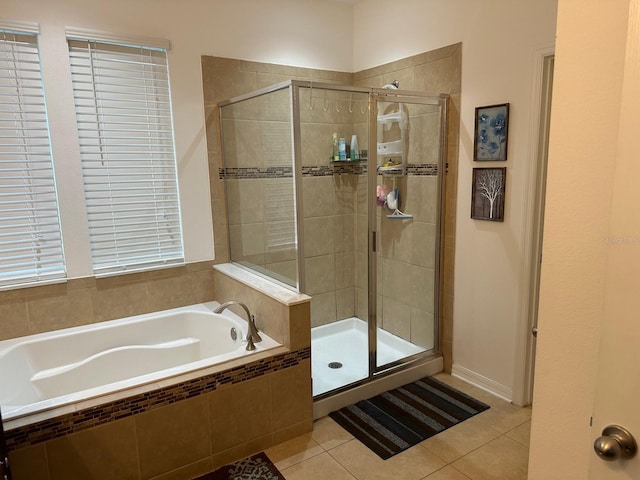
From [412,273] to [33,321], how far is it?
254cm

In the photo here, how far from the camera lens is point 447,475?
7.19 ft

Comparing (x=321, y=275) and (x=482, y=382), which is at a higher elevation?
(x=321, y=275)

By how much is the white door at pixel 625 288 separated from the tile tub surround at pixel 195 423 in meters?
1.75

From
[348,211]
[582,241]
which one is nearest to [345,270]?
[348,211]

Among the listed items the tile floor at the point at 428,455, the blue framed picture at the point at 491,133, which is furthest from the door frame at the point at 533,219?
the tile floor at the point at 428,455

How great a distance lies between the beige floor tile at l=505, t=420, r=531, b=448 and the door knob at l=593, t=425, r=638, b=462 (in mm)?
1825

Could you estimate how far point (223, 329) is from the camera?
9.68 ft

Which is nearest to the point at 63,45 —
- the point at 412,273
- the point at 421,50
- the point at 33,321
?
the point at 33,321

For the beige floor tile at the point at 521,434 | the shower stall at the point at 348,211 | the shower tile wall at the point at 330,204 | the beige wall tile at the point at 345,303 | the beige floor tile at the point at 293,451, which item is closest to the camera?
the beige floor tile at the point at 293,451

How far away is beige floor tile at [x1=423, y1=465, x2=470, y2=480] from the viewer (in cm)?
217

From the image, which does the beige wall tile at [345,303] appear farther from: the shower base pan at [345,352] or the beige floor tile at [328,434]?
the beige floor tile at [328,434]

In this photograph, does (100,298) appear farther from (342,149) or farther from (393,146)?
(393,146)

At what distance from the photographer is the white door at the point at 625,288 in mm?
747

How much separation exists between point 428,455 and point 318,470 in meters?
0.60
